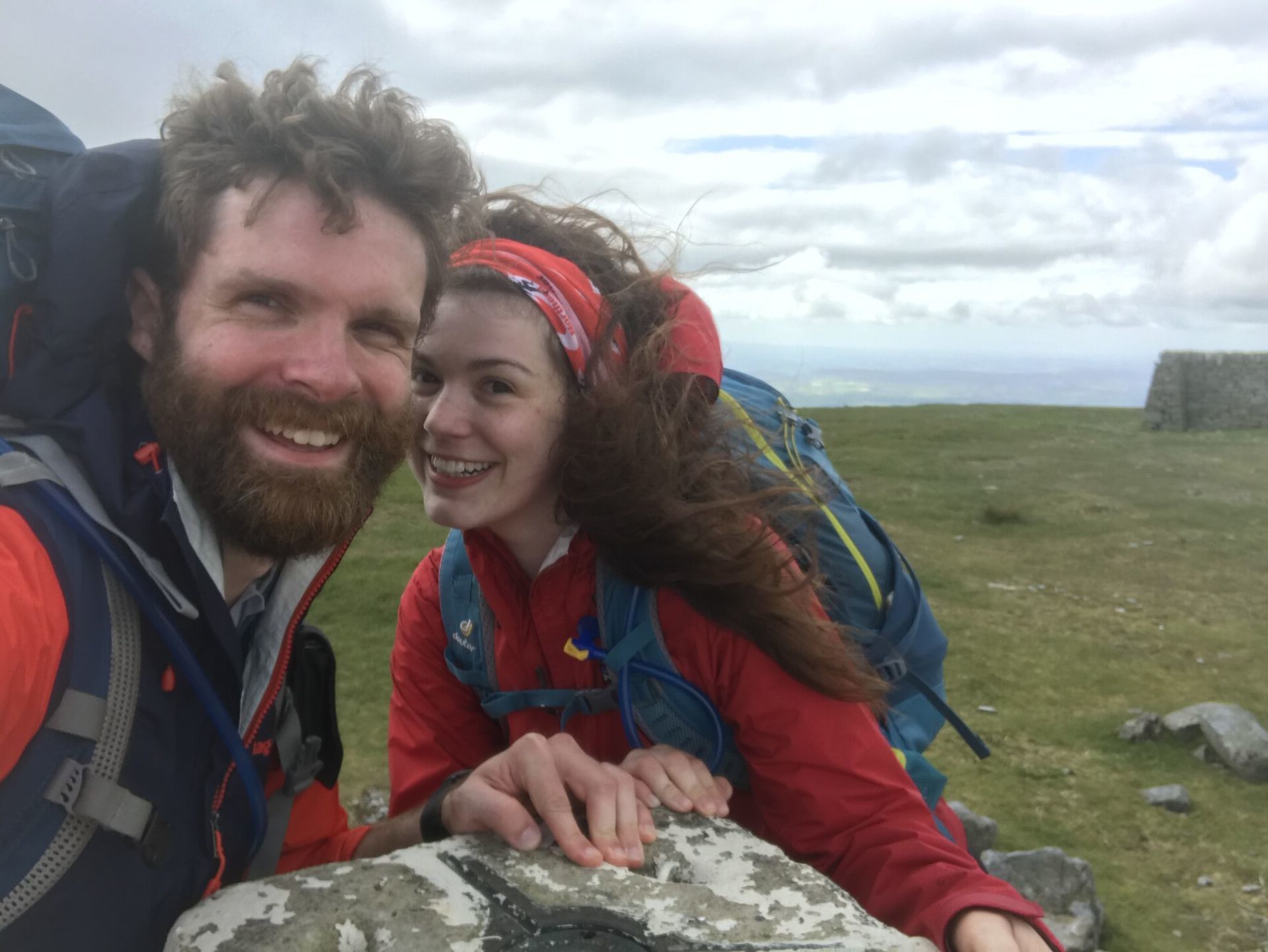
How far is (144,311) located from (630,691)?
1.78 m

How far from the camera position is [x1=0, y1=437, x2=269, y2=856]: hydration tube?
2.46 m

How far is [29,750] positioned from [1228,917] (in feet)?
18.4

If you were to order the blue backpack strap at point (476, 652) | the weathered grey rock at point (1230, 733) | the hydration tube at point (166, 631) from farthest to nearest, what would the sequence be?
the weathered grey rock at point (1230, 733) → the blue backpack strap at point (476, 652) → the hydration tube at point (166, 631)

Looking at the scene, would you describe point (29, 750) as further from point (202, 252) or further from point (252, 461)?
point (202, 252)

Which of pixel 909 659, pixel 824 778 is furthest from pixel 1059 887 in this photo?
pixel 824 778

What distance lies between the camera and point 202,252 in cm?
294

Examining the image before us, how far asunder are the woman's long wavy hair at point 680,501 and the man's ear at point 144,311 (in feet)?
2.99

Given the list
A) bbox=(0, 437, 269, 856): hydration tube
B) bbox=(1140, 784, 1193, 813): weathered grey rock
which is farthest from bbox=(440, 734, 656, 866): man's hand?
bbox=(1140, 784, 1193, 813): weathered grey rock

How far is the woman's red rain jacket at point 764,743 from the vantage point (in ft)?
9.95

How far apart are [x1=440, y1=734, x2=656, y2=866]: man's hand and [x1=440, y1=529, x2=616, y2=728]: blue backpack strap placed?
1.31ft

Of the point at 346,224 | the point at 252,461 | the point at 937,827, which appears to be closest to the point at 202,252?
the point at 346,224

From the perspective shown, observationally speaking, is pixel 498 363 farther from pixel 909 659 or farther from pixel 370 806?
pixel 370 806

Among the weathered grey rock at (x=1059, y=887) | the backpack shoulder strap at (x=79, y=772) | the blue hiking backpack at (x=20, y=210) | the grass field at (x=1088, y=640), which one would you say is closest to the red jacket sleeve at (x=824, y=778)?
the backpack shoulder strap at (x=79, y=772)

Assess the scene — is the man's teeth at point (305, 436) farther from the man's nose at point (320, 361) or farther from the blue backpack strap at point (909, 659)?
the blue backpack strap at point (909, 659)
